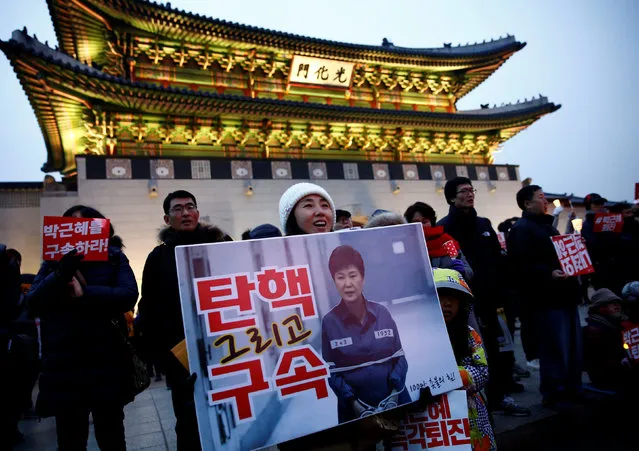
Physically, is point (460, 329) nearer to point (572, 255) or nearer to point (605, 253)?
point (572, 255)

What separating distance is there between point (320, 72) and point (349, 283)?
12.0 meters

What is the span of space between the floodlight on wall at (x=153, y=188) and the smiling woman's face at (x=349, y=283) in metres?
9.02

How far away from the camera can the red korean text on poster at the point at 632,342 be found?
2779mm

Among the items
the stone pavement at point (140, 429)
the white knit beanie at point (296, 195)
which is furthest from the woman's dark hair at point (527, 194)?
the stone pavement at point (140, 429)

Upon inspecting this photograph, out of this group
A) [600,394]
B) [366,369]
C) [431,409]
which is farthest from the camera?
[600,394]

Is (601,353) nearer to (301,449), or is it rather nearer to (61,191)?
(301,449)

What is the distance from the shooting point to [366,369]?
122cm

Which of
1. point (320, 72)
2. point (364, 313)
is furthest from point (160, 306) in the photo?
point (320, 72)

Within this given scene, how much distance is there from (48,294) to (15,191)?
10.6 meters

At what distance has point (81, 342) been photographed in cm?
204

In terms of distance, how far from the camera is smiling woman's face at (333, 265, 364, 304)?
4.20 feet

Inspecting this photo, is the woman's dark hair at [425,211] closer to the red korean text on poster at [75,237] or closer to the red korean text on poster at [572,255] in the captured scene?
the red korean text on poster at [572,255]

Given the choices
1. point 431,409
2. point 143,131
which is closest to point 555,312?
point 431,409

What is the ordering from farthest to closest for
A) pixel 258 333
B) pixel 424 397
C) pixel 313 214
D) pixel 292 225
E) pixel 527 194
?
1. pixel 527 194
2. pixel 292 225
3. pixel 313 214
4. pixel 424 397
5. pixel 258 333
